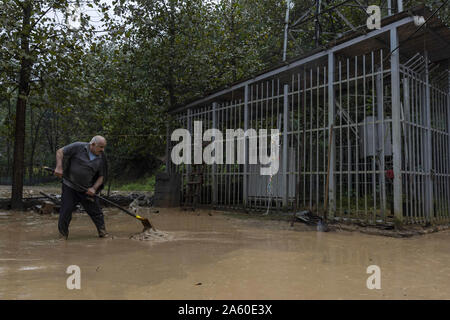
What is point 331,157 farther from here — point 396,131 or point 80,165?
point 80,165

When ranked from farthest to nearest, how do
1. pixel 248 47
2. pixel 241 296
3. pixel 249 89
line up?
pixel 248 47
pixel 249 89
pixel 241 296

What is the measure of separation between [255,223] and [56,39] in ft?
22.8

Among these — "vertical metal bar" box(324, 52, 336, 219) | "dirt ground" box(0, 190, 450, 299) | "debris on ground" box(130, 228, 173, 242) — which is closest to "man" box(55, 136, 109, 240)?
"dirt ground" box(0, 190, 450, 299)

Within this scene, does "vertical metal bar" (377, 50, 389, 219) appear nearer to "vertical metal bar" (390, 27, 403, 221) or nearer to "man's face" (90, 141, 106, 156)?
"vertical metal bar" (390, 27, 403, 221)

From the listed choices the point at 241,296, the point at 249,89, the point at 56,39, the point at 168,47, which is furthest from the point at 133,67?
the point at 241,296

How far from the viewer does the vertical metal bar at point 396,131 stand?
572 cm

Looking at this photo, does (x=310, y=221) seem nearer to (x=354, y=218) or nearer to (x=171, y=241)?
(x=354, y=218)

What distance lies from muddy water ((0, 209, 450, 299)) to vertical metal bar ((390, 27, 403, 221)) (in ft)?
2.28

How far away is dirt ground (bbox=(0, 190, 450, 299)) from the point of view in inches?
102

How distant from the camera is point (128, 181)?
99.5 ft

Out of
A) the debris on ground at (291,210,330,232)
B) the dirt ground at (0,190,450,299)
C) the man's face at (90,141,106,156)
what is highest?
the man's face at (90,141,106,156)

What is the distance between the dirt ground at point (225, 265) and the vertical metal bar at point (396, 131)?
65 centimetres

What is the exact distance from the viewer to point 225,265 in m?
3.46

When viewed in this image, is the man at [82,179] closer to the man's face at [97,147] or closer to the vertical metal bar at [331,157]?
the man's face at [97,147]
